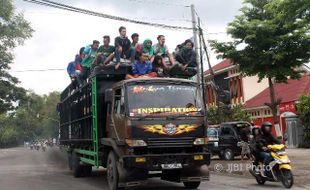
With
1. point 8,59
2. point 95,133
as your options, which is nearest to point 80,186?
point 95,133

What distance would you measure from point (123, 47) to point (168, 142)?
343 cm

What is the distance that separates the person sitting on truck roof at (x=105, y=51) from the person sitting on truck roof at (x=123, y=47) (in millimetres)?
338

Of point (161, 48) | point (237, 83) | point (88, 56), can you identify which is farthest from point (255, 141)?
point (237, 83)

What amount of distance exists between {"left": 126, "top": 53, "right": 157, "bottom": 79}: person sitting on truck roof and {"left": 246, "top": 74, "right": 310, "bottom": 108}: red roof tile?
68.8 ft

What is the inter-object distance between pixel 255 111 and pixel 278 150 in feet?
95.3

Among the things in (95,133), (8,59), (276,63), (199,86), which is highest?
(8,59)

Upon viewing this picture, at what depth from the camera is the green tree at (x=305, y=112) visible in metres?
29.8

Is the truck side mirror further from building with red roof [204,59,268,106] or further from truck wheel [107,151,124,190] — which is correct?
building with red roof [204,59,268,106]

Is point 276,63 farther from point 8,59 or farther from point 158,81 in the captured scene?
point 8,59

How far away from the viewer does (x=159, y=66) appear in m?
12.7

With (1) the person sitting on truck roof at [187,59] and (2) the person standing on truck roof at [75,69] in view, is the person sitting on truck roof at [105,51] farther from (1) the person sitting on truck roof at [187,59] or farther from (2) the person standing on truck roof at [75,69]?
(2) the person standing on truck roof at [75,69]

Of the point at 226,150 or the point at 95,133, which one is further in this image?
A: the point at 226,150

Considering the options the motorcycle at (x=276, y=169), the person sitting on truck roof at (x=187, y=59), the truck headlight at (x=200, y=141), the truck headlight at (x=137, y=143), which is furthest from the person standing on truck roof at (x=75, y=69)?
the motorcycle at (x=276, y=169)

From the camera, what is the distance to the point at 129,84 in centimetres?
1113
